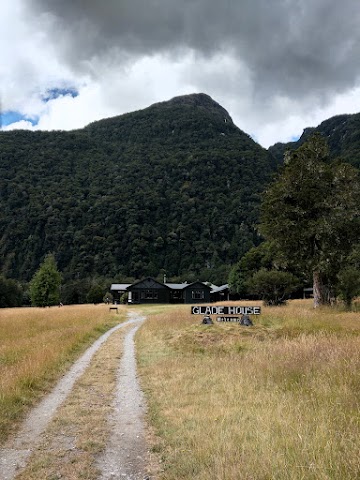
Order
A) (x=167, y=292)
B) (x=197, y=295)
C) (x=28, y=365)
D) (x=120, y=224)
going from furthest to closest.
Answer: (x=120, y=224) → (x=197, y=295) → (x=167, y=292) → (x=28, y=365)

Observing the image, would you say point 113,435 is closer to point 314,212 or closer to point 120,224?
point 314,212

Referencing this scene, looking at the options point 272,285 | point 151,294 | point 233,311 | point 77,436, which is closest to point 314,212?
point 233,311

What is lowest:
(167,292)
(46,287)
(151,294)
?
(151,294)

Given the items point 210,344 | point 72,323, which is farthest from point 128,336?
point 210,344

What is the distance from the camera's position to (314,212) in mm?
28641

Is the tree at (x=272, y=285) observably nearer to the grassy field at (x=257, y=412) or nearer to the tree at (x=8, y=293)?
the grassy field at (x=257, y=412)

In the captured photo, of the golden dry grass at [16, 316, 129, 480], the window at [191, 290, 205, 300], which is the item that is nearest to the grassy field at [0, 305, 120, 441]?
the golden dry grass at [16, 316, 129, 480]

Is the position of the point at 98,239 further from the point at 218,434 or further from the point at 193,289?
the point at 218,434

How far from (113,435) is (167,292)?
267 feet

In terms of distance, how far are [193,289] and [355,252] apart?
60372mm

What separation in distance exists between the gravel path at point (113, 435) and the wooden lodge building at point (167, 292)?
7279 centimetres

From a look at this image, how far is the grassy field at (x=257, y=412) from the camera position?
447 centimetres

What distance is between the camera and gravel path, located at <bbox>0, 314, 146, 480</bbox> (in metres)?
4.97

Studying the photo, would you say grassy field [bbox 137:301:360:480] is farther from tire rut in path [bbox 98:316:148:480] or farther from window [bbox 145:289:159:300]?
window [bbox 145:289:159:300]
